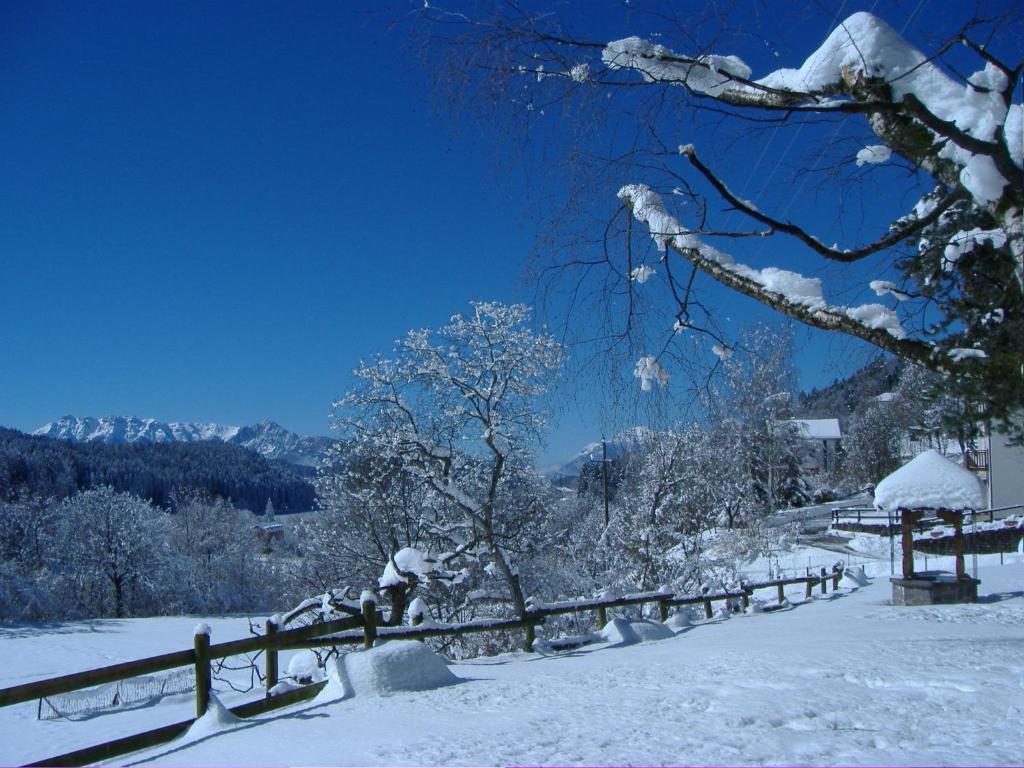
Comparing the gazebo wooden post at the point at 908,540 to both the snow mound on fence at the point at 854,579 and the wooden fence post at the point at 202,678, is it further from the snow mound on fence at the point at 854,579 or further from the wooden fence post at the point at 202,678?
the wooden fence post at the point at 202,678

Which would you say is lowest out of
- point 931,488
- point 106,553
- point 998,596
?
point 106,553

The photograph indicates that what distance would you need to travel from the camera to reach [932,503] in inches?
646

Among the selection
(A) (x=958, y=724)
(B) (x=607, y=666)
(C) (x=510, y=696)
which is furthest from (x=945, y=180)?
(B) (x=607, y=666)

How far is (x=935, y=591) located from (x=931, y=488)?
2.13 m

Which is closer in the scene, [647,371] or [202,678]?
[647,371]

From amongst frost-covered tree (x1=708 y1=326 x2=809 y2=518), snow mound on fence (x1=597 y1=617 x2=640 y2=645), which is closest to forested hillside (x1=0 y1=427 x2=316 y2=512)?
frost-covered tree (x1=708 y1=326 x2=809 y2=518)

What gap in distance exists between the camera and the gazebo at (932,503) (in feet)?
51.2

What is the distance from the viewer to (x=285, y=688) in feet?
23.7

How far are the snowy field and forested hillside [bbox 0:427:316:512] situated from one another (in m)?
55.6

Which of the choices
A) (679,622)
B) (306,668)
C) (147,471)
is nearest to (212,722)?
(306,668)

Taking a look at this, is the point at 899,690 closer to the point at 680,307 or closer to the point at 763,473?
the point at 680,307

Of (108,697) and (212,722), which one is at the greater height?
(212,722)

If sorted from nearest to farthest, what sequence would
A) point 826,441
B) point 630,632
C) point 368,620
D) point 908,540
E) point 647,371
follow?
1. point 647,371
2. point 368,620
3. point 630,632
4. point 908,540
5. point 826,441

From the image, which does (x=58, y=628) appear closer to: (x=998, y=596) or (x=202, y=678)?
(x=202, y=678)
